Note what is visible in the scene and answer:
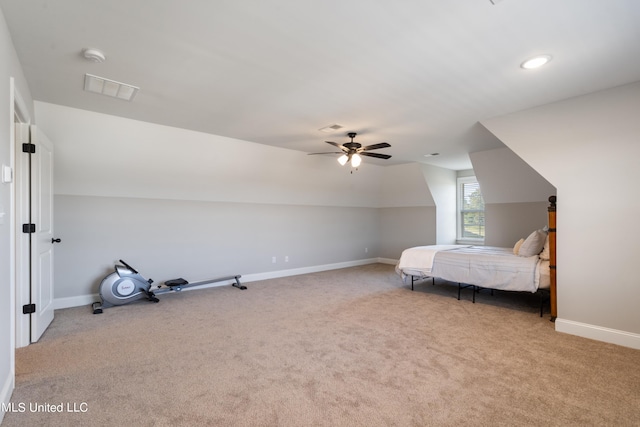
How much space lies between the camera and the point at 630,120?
299cm

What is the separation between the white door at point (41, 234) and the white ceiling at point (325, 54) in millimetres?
646

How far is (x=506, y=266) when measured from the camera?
4086 mm

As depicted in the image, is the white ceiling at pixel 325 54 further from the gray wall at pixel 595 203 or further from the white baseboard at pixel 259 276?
the white baseboard at pixel 259 276

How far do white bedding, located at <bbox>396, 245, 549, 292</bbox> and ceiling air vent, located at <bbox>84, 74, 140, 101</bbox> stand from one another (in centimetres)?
440

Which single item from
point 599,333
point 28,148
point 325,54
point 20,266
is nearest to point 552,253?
point 599,333

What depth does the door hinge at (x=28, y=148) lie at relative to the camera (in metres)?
2.88

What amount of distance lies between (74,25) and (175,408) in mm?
2628

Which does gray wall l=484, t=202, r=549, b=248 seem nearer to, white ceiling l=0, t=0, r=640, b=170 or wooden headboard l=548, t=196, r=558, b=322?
wooden headboard l=548, t=196, r=558, b=322

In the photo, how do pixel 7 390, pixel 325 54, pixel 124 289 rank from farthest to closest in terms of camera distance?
pixel 124 289
pixel 325 54
pixel 7 390

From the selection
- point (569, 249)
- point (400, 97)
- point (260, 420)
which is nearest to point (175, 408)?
point (260, 420)

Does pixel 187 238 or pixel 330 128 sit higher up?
pixel 330 128

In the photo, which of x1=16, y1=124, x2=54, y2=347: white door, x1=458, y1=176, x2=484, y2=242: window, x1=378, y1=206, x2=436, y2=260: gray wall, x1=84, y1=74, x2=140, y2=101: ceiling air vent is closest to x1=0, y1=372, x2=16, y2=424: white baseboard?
x1=16, y1=124, x2=54, y2=347: white door

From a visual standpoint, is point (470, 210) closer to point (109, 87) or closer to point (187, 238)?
point (187, 238)

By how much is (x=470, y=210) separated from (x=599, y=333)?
4.88 metres
